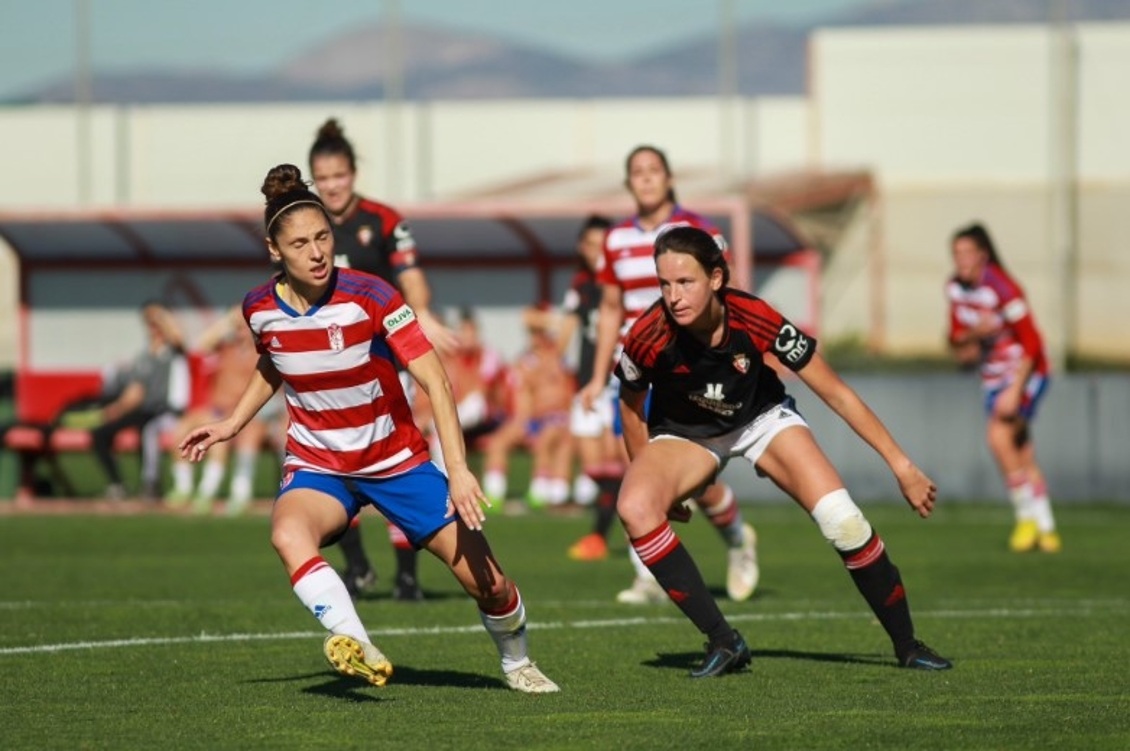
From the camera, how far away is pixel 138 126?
109ft

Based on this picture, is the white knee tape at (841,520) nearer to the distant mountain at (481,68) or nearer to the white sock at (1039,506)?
the white sock at (1039,506)

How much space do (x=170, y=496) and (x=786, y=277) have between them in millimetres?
7543

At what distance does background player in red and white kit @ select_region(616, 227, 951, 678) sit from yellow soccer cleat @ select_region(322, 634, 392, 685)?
1477 millimetres

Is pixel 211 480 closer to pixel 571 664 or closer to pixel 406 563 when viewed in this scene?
pixel 406 563

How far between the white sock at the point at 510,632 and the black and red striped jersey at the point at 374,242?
3649 millimetres

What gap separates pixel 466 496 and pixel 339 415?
30.7 inches

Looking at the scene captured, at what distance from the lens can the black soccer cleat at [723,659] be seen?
8.48m

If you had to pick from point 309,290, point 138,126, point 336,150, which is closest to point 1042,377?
point 336,150

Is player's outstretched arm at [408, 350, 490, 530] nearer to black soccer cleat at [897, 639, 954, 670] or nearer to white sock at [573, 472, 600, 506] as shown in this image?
black soccer cleat at [897, 639, 954, 670]

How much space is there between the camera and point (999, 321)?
1573cm

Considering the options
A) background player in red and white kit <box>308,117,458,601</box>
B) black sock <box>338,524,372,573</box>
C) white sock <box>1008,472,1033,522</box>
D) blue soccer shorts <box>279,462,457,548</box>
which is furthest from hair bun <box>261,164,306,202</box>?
white sock <box>1008,472,1033,522</box>

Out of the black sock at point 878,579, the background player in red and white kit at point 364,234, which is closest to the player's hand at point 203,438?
the black sock at point 878,579

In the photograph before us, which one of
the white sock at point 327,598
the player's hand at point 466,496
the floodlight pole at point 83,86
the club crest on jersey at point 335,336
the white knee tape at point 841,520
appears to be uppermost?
the floodlight pole at point 83,86

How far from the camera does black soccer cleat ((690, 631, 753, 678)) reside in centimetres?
848
